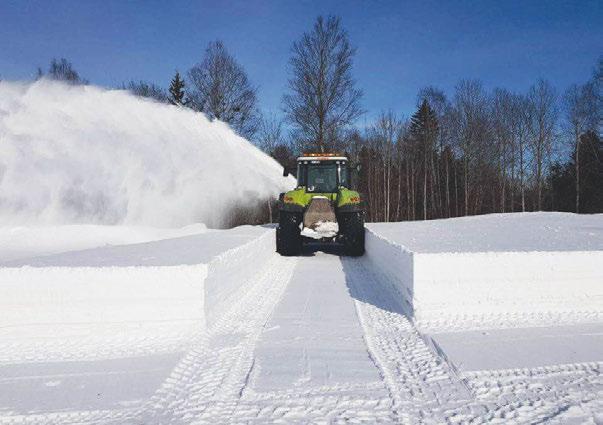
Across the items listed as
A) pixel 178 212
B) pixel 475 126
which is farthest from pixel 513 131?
pixel 178 212

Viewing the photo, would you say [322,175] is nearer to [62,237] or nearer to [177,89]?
[62,237]

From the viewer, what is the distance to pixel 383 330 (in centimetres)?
425

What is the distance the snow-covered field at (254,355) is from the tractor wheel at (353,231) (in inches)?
161

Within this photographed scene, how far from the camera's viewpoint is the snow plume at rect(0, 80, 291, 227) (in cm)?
717

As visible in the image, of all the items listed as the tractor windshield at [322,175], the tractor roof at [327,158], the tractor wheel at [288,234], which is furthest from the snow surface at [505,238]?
the tractor roof at [327,158]

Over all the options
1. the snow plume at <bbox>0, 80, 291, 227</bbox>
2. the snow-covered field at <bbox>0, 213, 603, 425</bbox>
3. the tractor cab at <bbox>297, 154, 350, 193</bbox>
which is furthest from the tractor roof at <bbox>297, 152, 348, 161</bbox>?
the snow-covered field at <bbox>0, 213, 603, 425</bbox>

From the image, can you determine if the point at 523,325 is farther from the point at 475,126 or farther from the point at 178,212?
the point at 475,126

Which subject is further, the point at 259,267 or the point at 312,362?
the point at 259,267

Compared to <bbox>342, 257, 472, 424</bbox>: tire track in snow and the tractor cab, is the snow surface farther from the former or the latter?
the tractor cab

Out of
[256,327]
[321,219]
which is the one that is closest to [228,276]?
[256,327]

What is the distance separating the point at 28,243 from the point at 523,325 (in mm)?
7345

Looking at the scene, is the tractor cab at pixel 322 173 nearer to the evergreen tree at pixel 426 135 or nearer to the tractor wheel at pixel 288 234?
the tractor wheel at pixel 288 234

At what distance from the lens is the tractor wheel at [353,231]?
959cm

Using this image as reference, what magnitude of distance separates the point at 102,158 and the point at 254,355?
5.96 m
